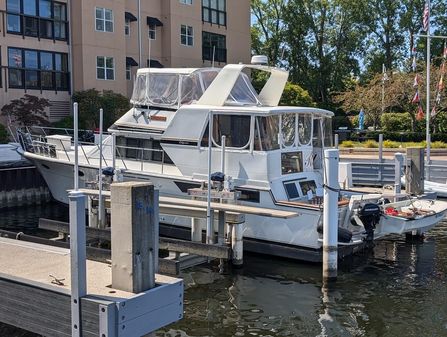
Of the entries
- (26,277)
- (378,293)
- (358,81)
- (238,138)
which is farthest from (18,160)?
(358,81)

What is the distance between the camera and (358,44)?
63125mm

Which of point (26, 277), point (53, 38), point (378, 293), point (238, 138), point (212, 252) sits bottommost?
point (378, 293)

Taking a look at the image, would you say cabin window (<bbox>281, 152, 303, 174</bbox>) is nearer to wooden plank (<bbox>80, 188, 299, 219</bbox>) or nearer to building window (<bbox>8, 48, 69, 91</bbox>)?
wooden plank (<bbox>80, 188, 299, 219</bbox>)

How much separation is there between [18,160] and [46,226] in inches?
438

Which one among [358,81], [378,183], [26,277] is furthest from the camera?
[358,81]

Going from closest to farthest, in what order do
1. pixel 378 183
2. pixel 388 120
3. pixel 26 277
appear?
pixel 26 277, pixel 378 183, pixel 388 120

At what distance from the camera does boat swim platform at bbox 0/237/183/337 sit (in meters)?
5.23

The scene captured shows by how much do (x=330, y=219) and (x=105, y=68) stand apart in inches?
953

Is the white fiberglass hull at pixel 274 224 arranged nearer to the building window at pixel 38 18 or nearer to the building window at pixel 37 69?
the building window at pixel 37 69

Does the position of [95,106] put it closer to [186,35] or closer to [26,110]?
[26,110]

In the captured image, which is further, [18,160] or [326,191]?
[18,160]

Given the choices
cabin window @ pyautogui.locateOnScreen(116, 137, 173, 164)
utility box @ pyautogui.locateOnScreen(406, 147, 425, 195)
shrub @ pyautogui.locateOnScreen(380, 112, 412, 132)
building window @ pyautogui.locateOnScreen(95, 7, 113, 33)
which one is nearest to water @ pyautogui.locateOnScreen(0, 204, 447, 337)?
utility box @ pyautogui.locateOnScreen(406, 147, 425, 195)

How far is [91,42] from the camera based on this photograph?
32531 millimetres

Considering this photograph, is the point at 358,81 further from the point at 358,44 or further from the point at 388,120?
the point at 388,120
